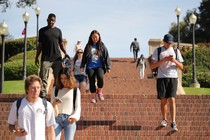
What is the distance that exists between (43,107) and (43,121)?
147 millimetres

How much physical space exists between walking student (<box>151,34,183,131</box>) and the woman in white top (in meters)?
2.79

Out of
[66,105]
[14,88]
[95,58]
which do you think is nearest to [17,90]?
[14,88]

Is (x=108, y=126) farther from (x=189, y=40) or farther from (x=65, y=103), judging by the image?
(x=189, y=40)

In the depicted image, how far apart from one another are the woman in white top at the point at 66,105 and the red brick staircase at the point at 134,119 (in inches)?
102

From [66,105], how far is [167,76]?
3020 millimetres

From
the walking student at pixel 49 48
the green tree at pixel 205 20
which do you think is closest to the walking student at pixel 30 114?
the walking student at pixel 49 48

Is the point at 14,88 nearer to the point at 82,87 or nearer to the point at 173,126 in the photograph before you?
the point at 82,87

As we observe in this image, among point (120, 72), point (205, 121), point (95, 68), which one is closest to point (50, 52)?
point (95, 68)

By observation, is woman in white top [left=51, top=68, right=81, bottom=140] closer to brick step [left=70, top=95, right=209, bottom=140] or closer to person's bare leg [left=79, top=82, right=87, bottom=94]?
brick step [left=70, top=95, right=209, bottom=140]

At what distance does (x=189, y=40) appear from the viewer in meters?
60.8

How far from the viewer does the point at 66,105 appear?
614 centimetres

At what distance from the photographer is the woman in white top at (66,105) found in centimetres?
606

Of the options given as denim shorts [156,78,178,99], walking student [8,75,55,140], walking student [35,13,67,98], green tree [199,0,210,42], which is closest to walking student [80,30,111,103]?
walking student [35,13,67,98]

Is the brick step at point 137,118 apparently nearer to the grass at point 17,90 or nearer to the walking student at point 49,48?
the walking student at point 49,48
